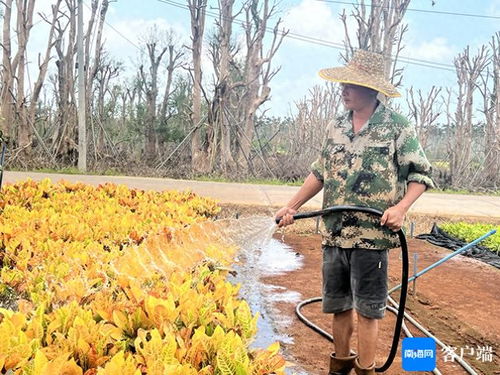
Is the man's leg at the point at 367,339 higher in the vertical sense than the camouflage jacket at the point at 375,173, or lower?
lower

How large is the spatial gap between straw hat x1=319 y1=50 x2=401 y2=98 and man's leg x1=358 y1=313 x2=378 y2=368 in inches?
43.5

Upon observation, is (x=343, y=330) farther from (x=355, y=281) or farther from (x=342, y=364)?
(x=355, y=281)

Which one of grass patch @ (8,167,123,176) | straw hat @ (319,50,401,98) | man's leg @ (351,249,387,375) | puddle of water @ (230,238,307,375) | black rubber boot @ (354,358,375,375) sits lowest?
puddle of water @ (230,238,307,375)

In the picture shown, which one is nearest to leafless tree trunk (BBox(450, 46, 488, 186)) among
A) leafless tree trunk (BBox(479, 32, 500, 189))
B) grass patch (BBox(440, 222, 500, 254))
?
leafless tree trunk (BBox(479, 32, 500, 189))

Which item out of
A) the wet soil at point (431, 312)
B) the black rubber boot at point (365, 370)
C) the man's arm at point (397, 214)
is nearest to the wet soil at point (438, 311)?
the wet soil at point (431, 312)

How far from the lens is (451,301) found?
443 centimetres

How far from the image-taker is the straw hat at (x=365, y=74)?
2445 mm

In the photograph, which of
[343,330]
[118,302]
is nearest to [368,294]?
[343,330]

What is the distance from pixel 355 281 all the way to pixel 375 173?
0.53 metres

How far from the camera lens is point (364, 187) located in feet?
8.05

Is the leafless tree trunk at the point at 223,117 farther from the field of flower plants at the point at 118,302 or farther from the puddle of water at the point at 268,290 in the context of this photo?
the field of flower plants at the point at 118,302

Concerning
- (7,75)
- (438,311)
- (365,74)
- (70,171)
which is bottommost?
(438,311)

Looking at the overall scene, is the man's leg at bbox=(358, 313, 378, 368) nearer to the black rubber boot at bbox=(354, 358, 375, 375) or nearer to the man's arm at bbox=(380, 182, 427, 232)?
the black rubber boot at bbox=(354, 358, 375, 375)

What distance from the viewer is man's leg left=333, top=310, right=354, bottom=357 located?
2.63 meters
